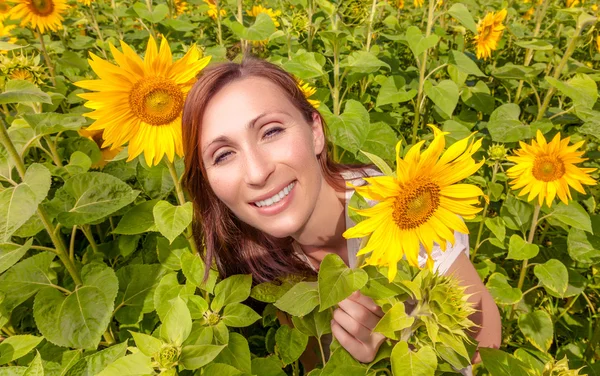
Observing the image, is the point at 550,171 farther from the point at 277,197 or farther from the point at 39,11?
Result: the point at 39,11

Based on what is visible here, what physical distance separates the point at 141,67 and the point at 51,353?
1.09m

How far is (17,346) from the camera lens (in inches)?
50.3

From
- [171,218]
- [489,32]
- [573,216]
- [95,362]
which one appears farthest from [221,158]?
[489,32]

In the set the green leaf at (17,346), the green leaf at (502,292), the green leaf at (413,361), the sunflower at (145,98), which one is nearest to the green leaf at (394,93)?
the green leaf at (502,292)

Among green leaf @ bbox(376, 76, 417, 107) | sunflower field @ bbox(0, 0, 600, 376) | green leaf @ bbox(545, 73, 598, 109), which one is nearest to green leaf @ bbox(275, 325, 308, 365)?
sunflower field @ bbox(0, 0, 600, 376)

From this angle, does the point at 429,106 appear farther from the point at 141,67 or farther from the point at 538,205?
the point at 141,67

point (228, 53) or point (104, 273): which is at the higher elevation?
point (228, 53)

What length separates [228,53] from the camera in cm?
272

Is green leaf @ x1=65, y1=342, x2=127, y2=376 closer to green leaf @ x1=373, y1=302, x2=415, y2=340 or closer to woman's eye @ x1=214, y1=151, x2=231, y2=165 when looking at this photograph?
woman's eye @ x1=214, y1=151, x2=231, y2=165

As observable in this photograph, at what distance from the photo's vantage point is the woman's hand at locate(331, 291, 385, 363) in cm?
112

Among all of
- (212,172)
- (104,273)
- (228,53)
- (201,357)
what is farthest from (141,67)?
(228,53)

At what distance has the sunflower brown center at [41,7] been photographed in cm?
264

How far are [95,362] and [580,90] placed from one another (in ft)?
7.35

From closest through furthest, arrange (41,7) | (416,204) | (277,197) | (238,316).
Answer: (416,204)
(277,197)
(238,316)
(41,7)
